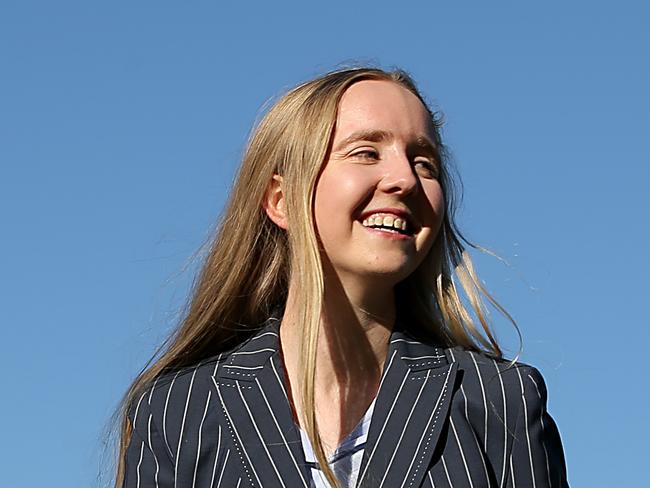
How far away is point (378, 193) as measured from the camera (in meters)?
7.73

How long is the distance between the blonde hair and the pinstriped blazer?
191mm

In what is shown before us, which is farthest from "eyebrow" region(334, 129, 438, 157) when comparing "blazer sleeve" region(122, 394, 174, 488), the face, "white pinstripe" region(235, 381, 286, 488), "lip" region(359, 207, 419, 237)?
"blazer sleeve" region(122, 394, 174, 488)

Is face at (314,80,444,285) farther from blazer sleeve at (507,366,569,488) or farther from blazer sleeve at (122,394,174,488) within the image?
blazer sleeve at (122,394,174,488)

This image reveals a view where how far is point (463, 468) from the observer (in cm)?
758

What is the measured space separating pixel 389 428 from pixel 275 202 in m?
1.28

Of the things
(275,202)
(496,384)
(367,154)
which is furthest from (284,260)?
(496,384)

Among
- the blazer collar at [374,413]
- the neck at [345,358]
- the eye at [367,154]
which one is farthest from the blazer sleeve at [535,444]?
the eye at [367,154]

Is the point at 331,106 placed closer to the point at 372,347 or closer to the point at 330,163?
the point at 330,163

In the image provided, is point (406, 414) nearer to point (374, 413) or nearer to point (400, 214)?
point (374, 413)

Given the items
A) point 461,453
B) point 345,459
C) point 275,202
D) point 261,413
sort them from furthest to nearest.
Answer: point 275,202 → point 261,413 → point 345,459 → point 461,453

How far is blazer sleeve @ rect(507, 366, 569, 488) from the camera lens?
7.61 metres

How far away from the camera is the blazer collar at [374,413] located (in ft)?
25.0

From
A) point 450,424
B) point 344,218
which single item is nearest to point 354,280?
point 344,218

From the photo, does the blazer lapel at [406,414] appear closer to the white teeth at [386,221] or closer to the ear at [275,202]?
the white teeth at [386,221]
